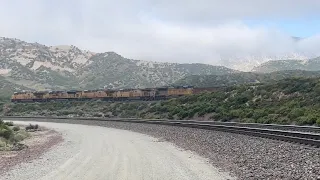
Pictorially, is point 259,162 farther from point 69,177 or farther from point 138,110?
point 138,110

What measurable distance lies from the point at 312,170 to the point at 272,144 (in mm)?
6812

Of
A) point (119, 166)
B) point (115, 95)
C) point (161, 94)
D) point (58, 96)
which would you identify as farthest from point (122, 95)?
point (119, 166)

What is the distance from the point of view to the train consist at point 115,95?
3024 inches

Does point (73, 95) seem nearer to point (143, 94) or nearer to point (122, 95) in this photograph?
point (122, 95)

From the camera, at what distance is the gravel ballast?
13.1m

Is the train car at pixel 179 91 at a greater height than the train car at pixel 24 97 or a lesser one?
greater

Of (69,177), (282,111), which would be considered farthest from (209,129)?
(69,177)

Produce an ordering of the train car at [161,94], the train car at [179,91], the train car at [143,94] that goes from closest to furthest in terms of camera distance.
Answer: the train car at [179,91] < the train car at [161,94] < the train car at [143,94]

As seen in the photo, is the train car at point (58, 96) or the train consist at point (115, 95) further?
the train car at point (58, 96)

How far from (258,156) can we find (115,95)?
2748 inches

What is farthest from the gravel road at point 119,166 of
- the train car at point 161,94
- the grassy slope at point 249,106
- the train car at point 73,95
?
the train car at point 73,95

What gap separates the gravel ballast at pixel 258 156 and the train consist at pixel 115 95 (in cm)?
4930

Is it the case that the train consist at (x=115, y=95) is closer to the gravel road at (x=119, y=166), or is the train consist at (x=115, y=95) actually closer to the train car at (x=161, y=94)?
the train car at (x=161, y=94)

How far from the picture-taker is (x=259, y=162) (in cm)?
1549
